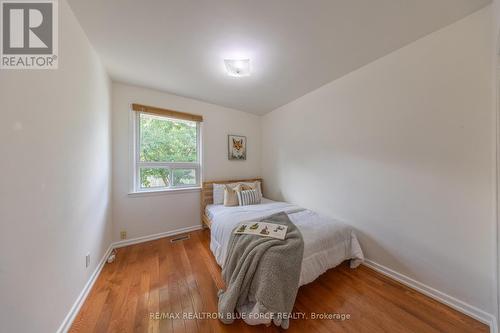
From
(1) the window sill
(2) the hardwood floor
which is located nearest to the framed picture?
(1) the window sill

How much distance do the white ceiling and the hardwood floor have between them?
97.5 inches

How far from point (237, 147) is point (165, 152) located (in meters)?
1.42

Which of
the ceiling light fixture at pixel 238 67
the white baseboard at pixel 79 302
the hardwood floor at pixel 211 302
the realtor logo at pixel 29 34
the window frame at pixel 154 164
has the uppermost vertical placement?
the ceiling light fixture at pixel 238 67

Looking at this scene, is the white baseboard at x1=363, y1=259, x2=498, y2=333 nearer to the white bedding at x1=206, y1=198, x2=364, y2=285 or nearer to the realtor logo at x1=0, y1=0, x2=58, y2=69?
the white bedding at x1=206, y1=198, x2=364, y2=285

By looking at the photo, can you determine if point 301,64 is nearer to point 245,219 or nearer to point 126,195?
point 245,219

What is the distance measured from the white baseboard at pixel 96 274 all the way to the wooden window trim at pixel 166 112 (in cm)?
200

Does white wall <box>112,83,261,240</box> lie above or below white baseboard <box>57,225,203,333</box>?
above

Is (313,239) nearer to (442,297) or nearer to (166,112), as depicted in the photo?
(442,297)

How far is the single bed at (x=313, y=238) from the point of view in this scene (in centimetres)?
158

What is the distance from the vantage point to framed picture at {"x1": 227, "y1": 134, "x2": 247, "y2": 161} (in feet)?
11.4

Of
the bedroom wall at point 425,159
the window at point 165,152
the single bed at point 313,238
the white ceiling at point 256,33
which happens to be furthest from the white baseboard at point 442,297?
the window at point 165,152

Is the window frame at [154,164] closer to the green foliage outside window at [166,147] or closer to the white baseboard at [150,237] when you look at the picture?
the green foliage outside window at [166,147]

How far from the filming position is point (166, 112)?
8.96ft

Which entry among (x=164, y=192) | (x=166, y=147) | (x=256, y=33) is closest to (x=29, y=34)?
(x=256, y=33)
